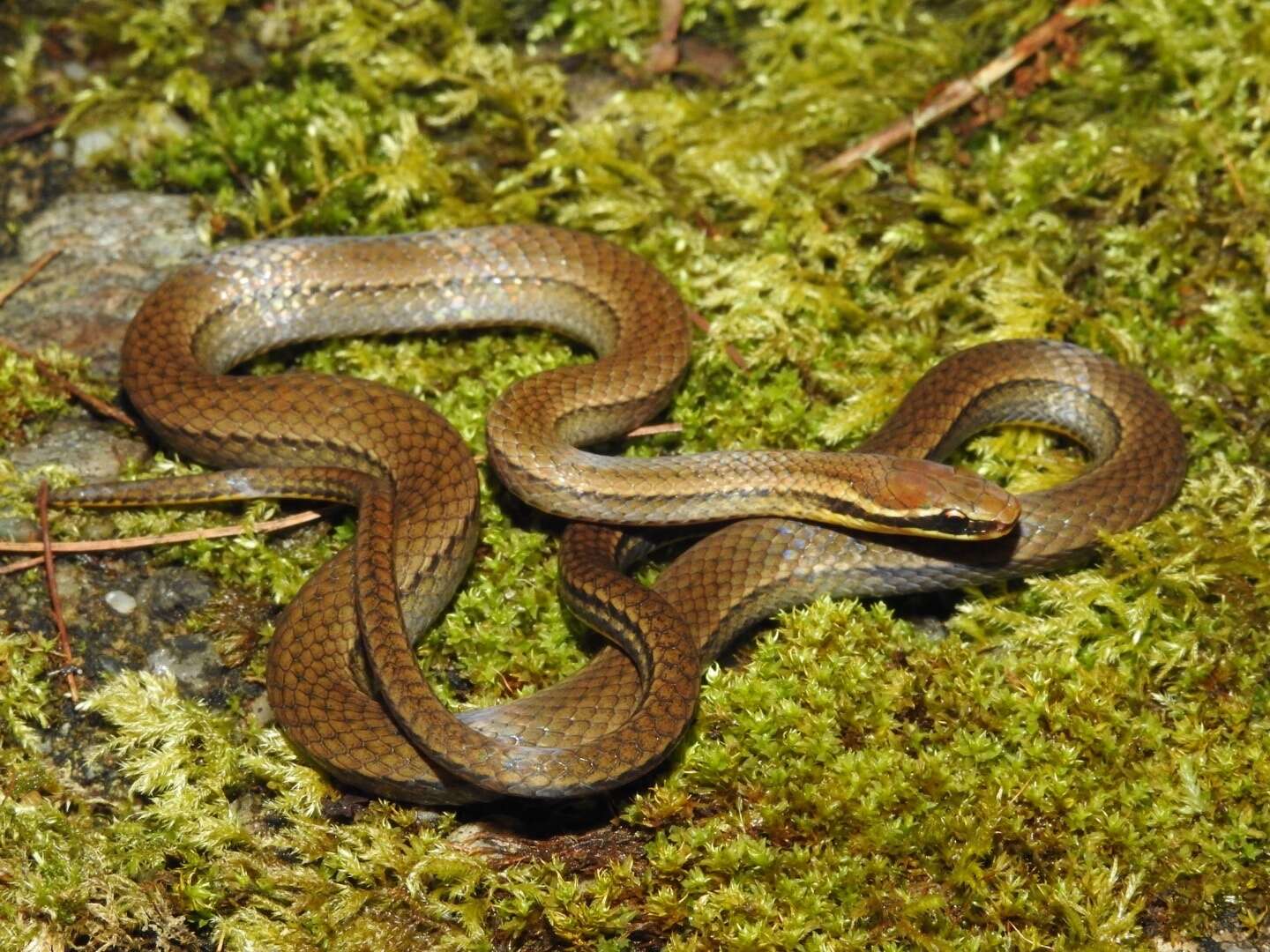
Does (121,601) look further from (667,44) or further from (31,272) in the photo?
(667,44)

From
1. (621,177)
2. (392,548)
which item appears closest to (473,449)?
(392,548)

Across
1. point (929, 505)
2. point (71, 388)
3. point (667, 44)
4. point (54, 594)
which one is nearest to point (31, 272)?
point (71, 388)

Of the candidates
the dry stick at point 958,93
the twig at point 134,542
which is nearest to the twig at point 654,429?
the twig at point 134,542

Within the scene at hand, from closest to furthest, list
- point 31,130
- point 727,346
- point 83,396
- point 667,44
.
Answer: point 83,396 → point 727,346 → point 31,130 → point 667,44

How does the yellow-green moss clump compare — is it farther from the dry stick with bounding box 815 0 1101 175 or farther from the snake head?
the snake head

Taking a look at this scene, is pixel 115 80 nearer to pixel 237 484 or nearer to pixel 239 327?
pixel 239 327

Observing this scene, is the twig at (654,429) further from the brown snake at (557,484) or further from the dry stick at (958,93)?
the dry stick at (958,93)
